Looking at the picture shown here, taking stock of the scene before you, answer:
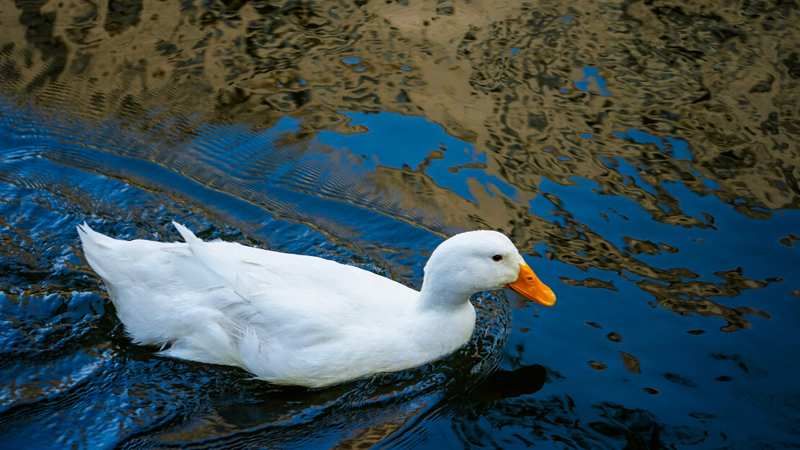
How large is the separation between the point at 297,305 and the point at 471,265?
105 centimetres

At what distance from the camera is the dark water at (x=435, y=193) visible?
163 inches

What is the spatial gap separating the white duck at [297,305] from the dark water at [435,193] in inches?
7.1

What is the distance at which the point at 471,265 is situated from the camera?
4.22 metres

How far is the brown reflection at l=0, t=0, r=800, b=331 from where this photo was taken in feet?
18.6

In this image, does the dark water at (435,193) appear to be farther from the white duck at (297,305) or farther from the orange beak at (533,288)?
the orange beak at (533,288)

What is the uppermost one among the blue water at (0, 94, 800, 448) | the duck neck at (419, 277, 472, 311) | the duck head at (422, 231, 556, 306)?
the duck head at (422, 231, 556, 306)

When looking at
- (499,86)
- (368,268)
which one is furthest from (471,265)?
(499,86)

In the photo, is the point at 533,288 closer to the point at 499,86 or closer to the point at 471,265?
the point at 471,265

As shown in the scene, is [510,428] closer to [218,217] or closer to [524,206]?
[524,206]

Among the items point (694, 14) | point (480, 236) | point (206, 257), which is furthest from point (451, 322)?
point (694, 14)

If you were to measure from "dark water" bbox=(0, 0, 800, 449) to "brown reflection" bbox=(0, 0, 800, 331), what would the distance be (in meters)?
0.03

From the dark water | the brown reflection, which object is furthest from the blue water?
the brown reflection

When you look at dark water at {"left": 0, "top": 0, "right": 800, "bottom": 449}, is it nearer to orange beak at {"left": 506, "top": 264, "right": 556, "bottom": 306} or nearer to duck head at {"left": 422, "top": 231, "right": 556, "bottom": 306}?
orange beak at {"left": 506, "top": 264, "right": 556, "bottom": 306}

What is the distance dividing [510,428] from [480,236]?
111 cm
